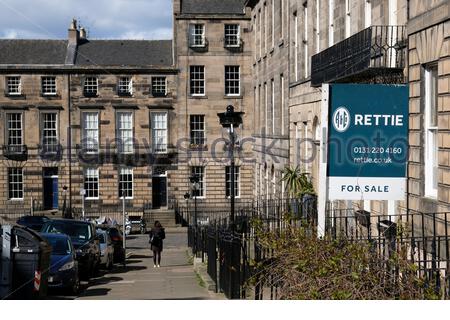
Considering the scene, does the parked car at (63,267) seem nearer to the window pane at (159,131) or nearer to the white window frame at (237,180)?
the white window frame at (237,180)

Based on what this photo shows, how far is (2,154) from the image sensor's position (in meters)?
53.3

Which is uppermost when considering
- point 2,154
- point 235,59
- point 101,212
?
point 235,59

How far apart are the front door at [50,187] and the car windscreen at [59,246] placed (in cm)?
3570

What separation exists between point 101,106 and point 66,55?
4014 mm

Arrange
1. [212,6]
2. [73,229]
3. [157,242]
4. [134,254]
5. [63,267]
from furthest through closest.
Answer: [212,6], [134,254], [157,242], [73,229], [63,267]

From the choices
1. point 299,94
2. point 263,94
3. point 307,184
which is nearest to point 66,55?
point 263,94

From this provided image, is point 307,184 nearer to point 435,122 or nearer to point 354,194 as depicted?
point 435,122

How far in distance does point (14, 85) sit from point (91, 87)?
4.76 meters

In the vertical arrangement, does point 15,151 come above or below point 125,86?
below

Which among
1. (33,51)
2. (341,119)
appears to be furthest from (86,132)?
(341,119)

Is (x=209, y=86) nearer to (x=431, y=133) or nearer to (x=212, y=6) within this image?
(x=212, y=6)

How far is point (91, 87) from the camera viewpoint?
53594 mm

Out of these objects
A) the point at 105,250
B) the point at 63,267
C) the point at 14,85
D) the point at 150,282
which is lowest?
the point at 150,282

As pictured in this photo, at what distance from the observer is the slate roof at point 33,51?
5403cm
